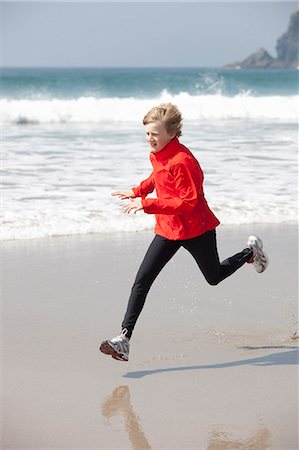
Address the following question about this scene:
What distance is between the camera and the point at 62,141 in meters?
17.8

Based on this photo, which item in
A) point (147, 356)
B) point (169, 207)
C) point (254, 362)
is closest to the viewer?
point (169, 207)

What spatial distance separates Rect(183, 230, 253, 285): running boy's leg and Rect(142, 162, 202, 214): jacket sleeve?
11.1 inches

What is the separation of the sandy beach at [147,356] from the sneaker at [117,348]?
7 centimetres

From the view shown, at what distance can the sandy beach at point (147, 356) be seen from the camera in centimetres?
367

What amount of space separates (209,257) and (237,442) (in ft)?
4.71

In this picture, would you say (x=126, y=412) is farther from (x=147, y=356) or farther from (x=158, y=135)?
(x=158, y=135)

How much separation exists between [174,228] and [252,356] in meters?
0.84

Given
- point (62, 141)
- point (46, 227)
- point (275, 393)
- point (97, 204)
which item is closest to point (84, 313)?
point (275, 393)

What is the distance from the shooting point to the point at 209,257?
479cm

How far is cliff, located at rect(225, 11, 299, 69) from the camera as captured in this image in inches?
4766

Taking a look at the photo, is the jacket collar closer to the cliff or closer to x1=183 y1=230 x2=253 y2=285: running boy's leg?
x1=183 y1=230 x2=253 y2=285: running boy's leg

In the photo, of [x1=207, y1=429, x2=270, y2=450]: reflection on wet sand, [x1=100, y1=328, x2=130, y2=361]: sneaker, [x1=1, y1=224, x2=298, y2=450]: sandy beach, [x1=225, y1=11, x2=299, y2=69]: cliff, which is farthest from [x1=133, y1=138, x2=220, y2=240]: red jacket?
[x1=225, y1=11, x2=299, y2=69]: cliff

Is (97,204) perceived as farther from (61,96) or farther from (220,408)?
(61,96)

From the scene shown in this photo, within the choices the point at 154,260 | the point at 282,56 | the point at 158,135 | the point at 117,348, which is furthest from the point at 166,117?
the point at 282,56
